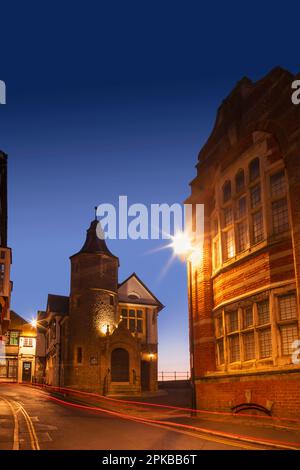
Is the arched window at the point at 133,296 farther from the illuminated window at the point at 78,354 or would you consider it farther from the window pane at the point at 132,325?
the illuminated window at the point at 78,354

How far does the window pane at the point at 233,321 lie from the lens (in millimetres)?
16688

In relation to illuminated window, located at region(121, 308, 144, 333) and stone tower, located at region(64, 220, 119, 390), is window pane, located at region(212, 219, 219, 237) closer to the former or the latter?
stone tower, located at region(64, 220, 119, 390)

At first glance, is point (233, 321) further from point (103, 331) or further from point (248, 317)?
point (103, 331)

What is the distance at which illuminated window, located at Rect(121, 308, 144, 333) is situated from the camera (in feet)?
153

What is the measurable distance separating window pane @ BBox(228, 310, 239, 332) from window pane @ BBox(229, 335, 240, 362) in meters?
0.31

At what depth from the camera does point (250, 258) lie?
15.8 metres

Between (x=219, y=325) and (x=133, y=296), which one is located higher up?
(x=133, y=296)

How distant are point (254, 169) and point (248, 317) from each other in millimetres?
5074

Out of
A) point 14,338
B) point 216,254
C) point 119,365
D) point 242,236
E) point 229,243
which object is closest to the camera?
point 242,236

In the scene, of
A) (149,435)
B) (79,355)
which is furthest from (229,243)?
(79,355)

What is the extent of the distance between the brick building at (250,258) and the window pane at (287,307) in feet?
0.10

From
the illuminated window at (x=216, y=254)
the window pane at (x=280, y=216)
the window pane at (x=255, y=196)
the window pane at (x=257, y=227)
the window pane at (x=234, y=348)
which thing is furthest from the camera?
the illuminated window at (x=216, y=254)

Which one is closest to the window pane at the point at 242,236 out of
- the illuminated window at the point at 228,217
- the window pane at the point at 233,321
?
the illuminated window at the point at 228,217

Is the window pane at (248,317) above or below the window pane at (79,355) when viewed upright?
above
